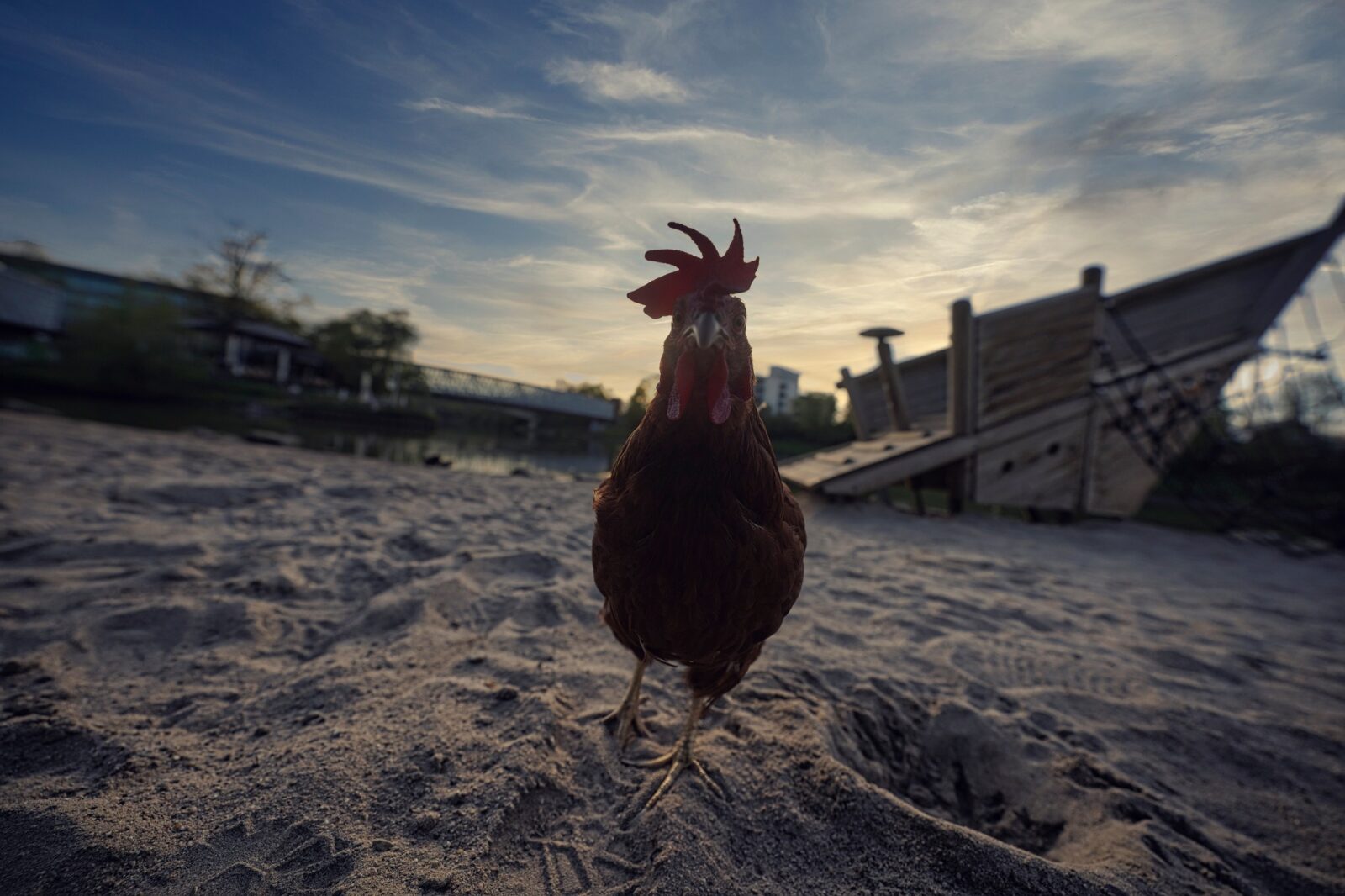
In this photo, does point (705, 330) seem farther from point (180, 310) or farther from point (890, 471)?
point (180, 310)

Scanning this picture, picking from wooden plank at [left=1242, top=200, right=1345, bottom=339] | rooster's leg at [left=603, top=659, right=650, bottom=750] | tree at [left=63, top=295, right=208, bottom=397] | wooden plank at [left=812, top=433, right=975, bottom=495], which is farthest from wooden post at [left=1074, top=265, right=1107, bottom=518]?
tree at [left=63, top=295, right=208, bottom=397]

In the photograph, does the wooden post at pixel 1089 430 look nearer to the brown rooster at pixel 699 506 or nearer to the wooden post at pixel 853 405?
the wooden post at pixel 853 405

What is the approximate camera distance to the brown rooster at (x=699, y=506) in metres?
1.52

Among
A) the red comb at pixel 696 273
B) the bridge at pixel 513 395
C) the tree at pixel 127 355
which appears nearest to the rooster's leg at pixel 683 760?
the red comb at pixel 696 273

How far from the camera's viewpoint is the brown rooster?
60.0 inches

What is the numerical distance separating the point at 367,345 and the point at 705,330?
4074 cm

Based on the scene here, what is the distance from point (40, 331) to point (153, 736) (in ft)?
134

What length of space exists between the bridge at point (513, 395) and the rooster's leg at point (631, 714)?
1927 centimetres

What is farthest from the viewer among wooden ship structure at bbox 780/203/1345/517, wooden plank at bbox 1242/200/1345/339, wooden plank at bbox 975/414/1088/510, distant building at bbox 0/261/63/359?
distant building at bbox 0/261/63/359

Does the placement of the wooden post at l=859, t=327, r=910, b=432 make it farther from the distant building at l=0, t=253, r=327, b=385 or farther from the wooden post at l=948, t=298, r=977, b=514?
the distant building at l=0, t=253, r=327, b=385

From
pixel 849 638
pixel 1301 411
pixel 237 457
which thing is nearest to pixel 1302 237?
pixel 1301 411

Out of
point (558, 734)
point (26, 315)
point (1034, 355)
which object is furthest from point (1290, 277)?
point (26, 315)

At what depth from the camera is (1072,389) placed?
24.4ft

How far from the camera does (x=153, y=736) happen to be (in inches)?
65.0
